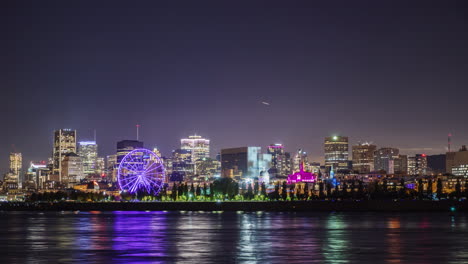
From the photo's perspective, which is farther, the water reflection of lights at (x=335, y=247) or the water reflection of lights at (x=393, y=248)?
the water reflection of lights at (x=335, y=247)

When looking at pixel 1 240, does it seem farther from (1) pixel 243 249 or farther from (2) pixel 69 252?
(1) pixel 243 249

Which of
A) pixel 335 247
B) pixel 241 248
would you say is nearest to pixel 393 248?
pixel 335 247

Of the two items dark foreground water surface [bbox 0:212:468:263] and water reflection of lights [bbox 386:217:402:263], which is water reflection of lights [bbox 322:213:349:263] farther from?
water reflection of lights [bbox 386:217:402:263]

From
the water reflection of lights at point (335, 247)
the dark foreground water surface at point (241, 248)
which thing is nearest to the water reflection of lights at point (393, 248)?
the dark foreground water surface at point (241, 248)

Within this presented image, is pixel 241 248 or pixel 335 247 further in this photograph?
pixel 335 247

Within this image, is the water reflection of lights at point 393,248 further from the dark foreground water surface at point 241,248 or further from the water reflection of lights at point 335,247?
the water reflection of lights at point 335,247

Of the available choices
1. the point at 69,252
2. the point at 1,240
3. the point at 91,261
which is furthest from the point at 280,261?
the point at 1,240

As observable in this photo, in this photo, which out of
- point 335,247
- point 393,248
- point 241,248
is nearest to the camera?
point 393,248

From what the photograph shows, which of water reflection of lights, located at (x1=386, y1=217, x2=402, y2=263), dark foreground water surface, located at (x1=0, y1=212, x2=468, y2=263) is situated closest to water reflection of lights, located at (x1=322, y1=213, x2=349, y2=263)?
dark foreground water surface, located at (x1=0, y1=212, x2=468, y2=263)

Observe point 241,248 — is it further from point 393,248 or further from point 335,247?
point 393,248

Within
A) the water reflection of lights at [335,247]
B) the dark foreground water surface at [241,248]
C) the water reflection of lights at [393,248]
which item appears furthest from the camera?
the water reflection of lights at [335,247]

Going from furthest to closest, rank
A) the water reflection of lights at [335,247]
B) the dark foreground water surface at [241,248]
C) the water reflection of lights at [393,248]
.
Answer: the water reflection of lights at [335,247] → the dark foreground water surface at [241,248] → the water reflection of lights at [393,248]

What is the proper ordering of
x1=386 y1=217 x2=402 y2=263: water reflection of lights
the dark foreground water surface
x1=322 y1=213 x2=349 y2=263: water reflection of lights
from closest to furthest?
1. x1=386 y1=217 x2=402 y2=263: water reflection of lights
2. the dark foreground water surface
3. x1=322 y1=213 x2=349 y2=263: water reflection of lights

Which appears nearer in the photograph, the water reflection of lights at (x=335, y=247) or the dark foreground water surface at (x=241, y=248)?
the dark foreground water surface at (x=241, y=248)
